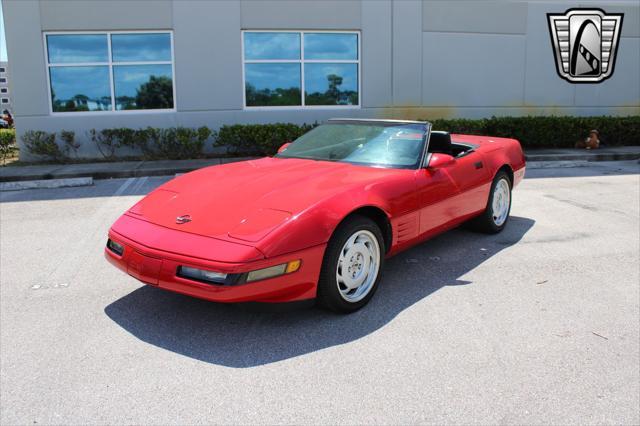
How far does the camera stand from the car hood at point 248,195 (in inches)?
137

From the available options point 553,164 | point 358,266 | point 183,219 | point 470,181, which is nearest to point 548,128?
point 553,164

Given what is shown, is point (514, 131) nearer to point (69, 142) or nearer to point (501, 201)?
point (501, 201)

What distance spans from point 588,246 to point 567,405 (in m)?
3.20

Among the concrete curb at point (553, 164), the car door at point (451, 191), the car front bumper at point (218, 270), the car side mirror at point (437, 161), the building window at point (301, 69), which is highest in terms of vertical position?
the building window at point (301, 69)

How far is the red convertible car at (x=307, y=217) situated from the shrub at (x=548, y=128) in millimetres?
8553

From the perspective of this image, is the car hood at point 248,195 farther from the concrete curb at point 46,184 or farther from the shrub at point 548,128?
the shrub at point 548,128

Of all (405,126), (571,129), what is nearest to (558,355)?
(405,126)

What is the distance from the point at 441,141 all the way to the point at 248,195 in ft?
7.15

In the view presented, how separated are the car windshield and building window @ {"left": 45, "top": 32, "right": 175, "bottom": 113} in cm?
874

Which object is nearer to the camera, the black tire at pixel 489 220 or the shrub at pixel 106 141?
the black tire at pixel 489 220

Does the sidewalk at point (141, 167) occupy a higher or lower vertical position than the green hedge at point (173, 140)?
lower

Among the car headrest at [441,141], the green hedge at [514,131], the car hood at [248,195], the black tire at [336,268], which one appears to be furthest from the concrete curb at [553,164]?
the black tire at [336,268]

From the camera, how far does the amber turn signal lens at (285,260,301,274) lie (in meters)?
3.36

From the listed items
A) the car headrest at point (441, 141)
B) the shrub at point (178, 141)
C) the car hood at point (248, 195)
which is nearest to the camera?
the car hood at point (248, 195)
